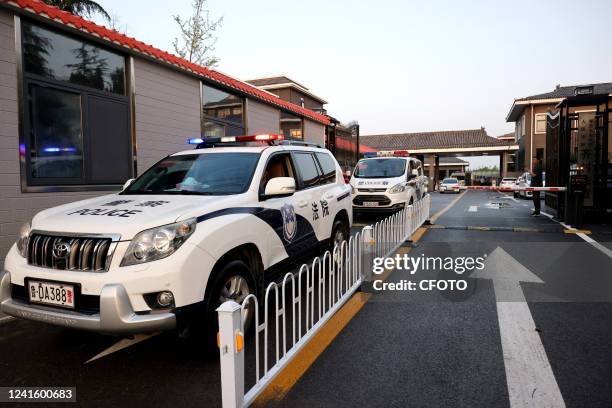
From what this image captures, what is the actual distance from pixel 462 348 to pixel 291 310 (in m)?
1.83

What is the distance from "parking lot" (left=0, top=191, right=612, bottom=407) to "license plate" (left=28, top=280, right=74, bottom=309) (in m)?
0.59

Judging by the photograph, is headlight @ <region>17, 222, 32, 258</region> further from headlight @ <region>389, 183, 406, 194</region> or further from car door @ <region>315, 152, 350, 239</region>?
headlight @ <region>389, 183, 406, 194</region>

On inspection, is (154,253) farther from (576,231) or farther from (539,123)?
(539,123)

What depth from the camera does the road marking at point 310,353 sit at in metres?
2.99

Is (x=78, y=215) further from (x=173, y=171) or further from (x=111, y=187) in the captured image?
(x=111, y=187)

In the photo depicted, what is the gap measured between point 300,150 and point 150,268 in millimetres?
3044

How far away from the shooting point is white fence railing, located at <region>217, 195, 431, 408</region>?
2559mm

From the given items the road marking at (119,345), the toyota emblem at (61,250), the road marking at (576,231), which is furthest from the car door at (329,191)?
the road marking at (576,231)

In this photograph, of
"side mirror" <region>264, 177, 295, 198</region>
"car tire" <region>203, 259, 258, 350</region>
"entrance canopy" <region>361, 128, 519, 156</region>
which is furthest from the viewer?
"entrance canopy" <region>361, 128, 519, 156</region>

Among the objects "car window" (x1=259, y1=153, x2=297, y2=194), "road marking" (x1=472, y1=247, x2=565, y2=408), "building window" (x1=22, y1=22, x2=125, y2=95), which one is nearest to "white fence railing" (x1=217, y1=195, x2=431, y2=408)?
"car window" (x1=259, y1=153, x2=297, y2=194)

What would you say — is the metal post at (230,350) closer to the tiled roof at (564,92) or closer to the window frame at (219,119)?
the window frame at (219,119)

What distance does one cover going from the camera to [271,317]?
4.60 metres

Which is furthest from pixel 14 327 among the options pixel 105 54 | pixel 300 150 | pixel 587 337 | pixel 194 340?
pixel 587 337

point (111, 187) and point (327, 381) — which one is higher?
point (111, 187)
